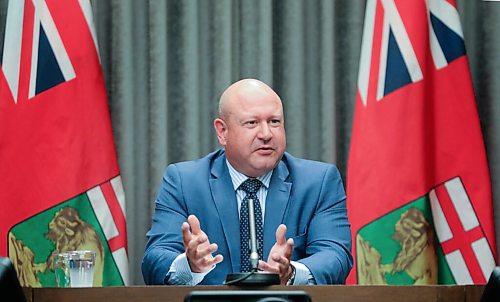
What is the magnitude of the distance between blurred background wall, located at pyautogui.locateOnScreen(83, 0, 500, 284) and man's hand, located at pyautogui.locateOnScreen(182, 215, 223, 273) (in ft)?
5.21

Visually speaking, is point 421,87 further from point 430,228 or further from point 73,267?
point 73,267

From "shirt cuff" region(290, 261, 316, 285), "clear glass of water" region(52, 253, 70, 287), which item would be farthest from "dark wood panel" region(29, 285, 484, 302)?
"shirt cuff" region(290, 261, 316, 285)

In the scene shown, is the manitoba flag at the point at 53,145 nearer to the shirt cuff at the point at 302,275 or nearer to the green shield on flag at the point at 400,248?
the green shield on flag at the point at 400,248

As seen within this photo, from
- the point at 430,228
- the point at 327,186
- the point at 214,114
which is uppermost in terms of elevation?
the point at 214,114

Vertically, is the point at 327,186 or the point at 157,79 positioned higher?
the point at 157,79

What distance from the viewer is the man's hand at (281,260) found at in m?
2.89

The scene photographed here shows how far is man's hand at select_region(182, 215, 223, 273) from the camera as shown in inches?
115

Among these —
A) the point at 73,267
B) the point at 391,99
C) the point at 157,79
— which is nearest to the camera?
the point at 73,267

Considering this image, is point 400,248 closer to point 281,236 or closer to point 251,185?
point 251,185

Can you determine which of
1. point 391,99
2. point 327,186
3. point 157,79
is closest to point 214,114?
point 157,79

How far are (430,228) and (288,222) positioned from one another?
1072 mm

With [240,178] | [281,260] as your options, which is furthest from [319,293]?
[240,178]

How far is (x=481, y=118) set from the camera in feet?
15.2

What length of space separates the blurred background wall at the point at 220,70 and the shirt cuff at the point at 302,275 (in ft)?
5.17
